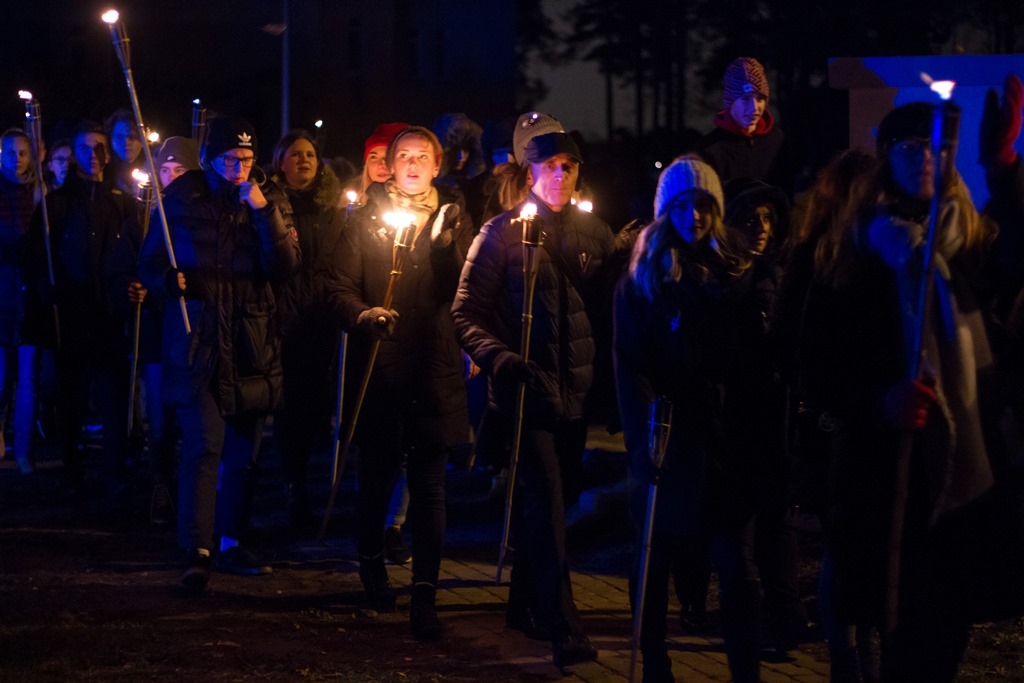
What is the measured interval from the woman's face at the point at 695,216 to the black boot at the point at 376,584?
283 cm

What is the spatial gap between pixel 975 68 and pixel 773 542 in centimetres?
331

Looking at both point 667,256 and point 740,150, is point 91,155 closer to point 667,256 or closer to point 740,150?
point 740,150

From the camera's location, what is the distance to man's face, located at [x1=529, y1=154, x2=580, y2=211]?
270 inches

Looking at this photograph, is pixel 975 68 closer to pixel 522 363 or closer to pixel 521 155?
pixel 521 155

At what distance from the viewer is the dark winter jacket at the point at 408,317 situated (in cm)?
738

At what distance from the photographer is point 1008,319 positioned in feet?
21.2

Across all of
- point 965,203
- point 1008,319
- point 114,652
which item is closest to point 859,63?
point 1008,319

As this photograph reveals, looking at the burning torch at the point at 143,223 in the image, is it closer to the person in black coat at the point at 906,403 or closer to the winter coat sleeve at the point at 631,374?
the winter coat sleeve at the point at 631,374

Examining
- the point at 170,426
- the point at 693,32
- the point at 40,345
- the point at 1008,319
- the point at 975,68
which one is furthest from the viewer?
the point at 693,32

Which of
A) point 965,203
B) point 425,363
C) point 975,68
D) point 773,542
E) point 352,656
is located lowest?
point 352,656

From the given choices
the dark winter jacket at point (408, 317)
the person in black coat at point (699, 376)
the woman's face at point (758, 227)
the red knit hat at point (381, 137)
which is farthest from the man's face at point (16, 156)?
the person in black coat at point (699, 376)

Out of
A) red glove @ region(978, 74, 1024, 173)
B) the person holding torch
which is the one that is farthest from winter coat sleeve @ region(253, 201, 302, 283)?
red glove @ region(978, 74, 1024, 173)

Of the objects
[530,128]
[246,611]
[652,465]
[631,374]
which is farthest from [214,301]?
[652,465]

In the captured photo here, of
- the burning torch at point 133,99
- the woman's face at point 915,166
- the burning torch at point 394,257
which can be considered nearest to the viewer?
the woman's face at point 915,166
